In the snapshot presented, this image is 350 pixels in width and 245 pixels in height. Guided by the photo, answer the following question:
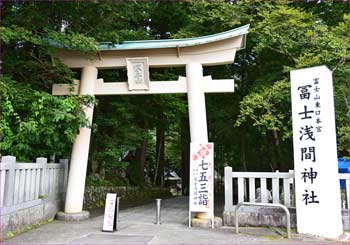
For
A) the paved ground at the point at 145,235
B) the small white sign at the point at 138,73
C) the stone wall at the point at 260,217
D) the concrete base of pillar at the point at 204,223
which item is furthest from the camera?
the small white sign at the point at 138,73

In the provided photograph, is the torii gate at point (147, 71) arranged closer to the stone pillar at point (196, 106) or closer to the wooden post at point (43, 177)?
the stone pillar at point (196, 106)

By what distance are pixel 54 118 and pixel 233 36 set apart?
505cm

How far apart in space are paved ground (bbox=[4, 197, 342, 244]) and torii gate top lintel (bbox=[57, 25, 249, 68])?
437cm

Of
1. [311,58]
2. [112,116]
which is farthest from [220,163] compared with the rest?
[311,58]

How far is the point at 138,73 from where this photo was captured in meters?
9.34

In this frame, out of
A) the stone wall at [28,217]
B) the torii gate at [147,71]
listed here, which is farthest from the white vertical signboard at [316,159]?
the stone wall at [28,217]

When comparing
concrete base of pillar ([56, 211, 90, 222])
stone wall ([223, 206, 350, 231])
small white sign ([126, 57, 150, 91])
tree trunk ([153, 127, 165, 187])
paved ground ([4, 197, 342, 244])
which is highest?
small white sign ([126, 57, 150, 91])

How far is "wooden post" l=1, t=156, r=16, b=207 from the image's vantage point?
669 cm

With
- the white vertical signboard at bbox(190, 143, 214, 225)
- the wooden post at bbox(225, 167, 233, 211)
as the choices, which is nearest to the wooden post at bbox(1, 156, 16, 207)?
the white vertical signboard at bbox(190, 143, 214, 225)

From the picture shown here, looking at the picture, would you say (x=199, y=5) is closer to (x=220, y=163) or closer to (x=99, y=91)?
(x=99, y=91)

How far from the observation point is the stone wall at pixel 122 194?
12.2 m

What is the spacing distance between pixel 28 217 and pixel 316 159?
650 centimetres

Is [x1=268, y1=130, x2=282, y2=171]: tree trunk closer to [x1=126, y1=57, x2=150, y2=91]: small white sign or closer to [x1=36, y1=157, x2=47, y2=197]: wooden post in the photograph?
[x1=126, y1=57, x2=150, y2=91]: small white sign

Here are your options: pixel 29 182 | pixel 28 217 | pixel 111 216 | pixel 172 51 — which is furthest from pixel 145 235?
pixel 172 51
